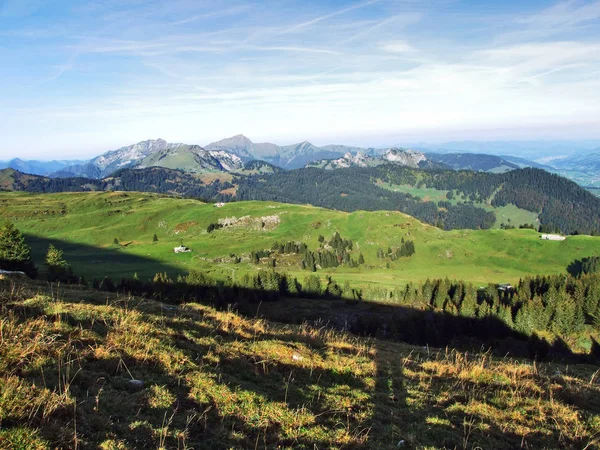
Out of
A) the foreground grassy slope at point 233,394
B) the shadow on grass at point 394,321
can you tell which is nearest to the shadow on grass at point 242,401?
the foreground grassy slope at point 233,394

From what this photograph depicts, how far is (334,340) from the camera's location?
1902cm

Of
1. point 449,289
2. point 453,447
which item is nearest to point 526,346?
point 449,289

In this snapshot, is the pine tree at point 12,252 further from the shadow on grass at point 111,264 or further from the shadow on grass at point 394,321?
the shadow on grass at point 111,264

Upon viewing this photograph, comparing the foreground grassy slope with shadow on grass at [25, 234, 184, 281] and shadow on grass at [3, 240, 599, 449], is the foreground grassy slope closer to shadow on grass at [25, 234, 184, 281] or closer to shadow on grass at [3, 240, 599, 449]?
shadow on grass at [3, 240, 599, 449]

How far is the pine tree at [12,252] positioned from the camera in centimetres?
6316

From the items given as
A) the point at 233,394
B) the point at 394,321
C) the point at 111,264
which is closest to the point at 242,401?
the point at 233,394

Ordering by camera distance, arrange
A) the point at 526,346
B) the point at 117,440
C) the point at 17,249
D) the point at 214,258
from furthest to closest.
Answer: the point at 214,258 < the point at 526,346 < the point at 17,249 < the point at 117,440

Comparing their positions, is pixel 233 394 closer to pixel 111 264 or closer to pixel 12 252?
pixel 12 252

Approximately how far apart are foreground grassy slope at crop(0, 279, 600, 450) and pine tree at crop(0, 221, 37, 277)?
209 ft

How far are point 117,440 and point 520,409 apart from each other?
1260cm

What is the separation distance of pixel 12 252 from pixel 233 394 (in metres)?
75.7

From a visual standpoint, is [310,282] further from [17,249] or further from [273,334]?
[273,334]

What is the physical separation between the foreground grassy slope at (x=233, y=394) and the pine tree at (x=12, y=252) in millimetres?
63822

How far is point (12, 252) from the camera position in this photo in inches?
2522
